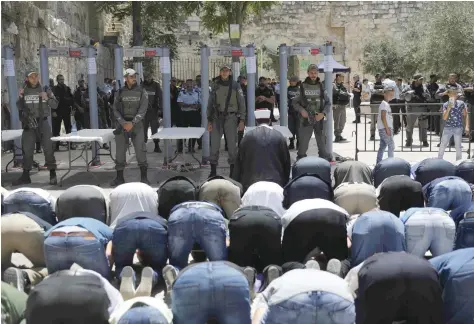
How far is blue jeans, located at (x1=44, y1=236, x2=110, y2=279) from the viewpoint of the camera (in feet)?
18.7

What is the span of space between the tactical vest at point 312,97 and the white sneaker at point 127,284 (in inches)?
283

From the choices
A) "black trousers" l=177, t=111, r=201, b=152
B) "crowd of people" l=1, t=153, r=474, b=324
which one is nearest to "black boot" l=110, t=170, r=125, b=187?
"black trousers" l=177, t=111, r=201, b=152

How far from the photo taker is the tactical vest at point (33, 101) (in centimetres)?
1180

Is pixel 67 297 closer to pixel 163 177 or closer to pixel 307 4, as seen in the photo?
pixel 163 177

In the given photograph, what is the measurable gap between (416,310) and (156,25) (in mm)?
27098

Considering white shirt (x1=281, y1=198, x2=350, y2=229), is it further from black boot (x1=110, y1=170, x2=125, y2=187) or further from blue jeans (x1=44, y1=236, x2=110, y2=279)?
black boot (x1=110, y1=170, x2=125, y2=187)

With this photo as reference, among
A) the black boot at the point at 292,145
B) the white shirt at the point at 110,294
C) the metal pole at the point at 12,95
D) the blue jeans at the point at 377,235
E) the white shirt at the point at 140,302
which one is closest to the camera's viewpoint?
the white shirt at the point at 140,302

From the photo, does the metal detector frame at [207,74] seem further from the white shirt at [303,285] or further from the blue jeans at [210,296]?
the white shirt at [303,285]

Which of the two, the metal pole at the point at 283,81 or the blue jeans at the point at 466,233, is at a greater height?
the metal pole at the point at 283,81

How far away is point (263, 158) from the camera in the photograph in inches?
356

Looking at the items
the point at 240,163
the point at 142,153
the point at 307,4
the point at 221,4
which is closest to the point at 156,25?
the point at 221,4

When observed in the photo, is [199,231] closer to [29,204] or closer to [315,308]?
[29,204]

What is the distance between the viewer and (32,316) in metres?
4.35

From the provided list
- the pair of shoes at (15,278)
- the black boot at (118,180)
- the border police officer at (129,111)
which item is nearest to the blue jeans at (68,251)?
the pair of shoes at (15,278)
